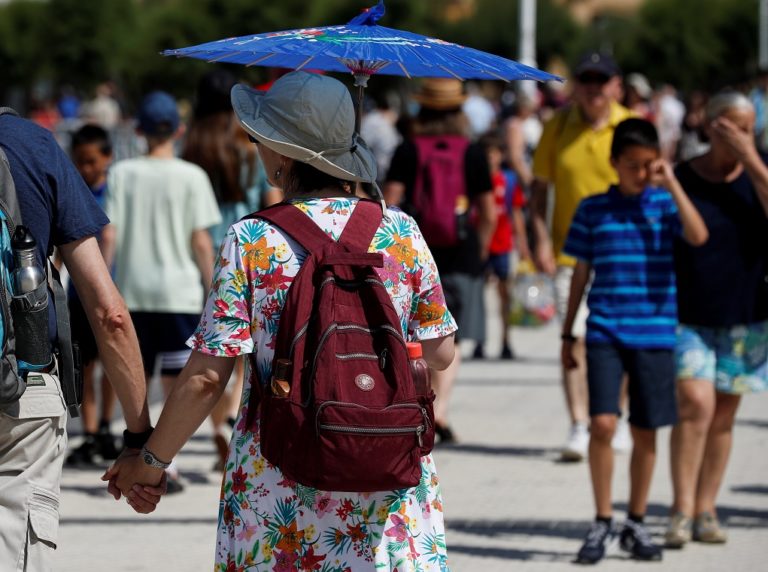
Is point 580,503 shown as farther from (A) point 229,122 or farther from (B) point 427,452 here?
(B) point 427,452

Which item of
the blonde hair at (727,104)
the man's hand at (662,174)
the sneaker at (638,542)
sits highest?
the blonde hair at (727,104)

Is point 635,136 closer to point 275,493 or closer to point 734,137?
point 734,137

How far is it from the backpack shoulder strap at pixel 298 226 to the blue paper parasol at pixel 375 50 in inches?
21.8

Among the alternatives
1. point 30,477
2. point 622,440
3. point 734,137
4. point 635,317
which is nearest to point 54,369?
point 30,477

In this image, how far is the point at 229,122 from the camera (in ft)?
25.8

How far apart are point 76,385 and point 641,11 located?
65.2m

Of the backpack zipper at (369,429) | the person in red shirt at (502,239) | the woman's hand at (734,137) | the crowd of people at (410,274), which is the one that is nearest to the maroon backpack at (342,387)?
the backpack zipper at (369,429)

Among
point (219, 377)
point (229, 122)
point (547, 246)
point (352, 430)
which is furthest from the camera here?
point (547, 246)

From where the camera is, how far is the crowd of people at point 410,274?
138 inches

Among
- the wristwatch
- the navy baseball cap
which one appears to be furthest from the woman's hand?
the wristwatch

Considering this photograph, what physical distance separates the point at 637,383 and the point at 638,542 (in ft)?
2.27

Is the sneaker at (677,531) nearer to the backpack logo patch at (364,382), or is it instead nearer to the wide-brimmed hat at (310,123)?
the wide-brimmed hat at (310,123)

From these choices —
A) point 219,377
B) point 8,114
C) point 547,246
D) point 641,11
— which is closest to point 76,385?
point 219,377

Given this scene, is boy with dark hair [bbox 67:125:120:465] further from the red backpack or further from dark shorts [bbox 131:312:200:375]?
the red backpack
